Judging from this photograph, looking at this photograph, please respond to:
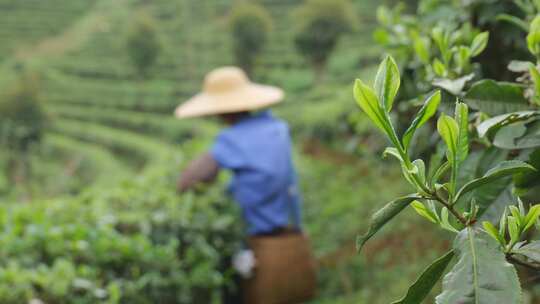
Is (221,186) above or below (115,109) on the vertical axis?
above

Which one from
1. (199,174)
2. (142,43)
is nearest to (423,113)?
(199,174)

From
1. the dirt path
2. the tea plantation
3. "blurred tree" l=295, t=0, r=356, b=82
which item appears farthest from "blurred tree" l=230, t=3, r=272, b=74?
the dirt path

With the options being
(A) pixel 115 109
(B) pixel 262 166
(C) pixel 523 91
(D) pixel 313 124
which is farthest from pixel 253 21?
(C) pixel 523 91

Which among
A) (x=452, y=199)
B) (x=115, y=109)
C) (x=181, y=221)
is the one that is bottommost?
(x=115, y=109)

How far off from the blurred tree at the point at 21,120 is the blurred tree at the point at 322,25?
542 cm

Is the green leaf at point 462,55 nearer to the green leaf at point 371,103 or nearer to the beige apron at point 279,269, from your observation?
the green leaf at point 371,103

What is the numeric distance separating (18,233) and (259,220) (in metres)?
0.98

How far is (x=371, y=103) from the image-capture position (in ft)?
1.79

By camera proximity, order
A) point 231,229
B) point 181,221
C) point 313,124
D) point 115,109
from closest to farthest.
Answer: point 181,221 < point 231,229 < point 313,124 < point 115,109

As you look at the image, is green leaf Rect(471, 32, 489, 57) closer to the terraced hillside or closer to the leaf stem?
the leaf stem

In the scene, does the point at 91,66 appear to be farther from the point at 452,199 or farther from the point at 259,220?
the point at 452,199

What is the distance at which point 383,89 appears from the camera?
0.55 metres

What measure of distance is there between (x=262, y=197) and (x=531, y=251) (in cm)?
207

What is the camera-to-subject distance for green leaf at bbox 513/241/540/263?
55cm
